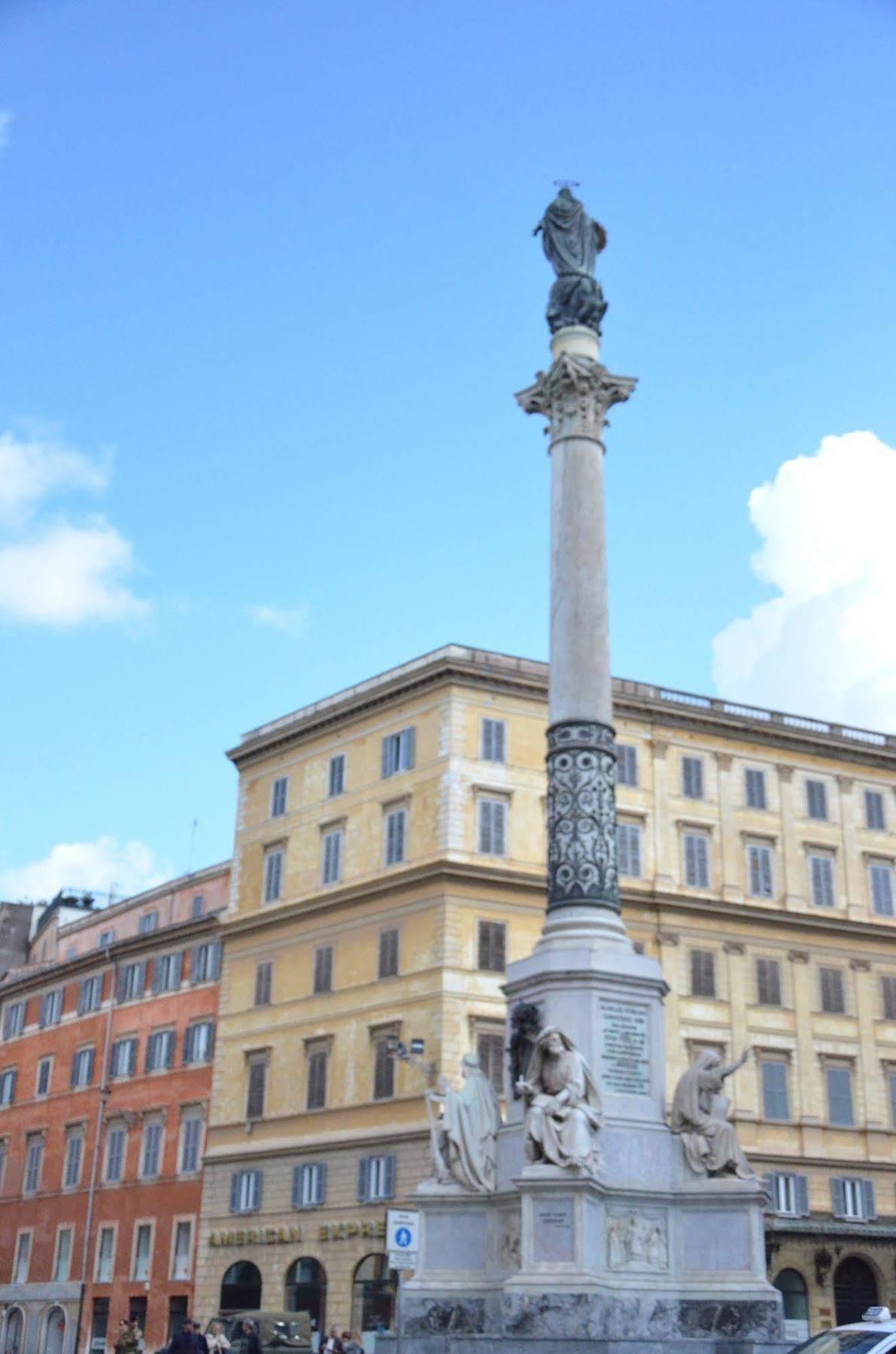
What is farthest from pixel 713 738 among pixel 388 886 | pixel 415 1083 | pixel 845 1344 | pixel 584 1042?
pixel 845 1344

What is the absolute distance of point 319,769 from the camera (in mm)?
54125

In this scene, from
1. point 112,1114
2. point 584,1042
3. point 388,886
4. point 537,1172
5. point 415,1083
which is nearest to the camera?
point 537,1172

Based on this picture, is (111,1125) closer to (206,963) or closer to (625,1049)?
(206,963)

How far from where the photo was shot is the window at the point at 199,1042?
179ft

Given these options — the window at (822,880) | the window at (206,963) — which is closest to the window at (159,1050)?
the window at (206,963)

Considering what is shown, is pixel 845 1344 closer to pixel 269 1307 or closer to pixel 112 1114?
pixel 269 1307

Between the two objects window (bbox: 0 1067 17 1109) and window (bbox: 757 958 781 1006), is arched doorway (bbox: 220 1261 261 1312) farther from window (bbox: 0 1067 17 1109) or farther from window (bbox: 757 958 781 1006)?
window (bbox: 0 1067 17 1109)

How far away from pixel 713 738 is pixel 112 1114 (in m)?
24.5

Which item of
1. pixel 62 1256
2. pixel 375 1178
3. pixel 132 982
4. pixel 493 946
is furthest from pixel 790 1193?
pixel 62 1256

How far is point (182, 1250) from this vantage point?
53.0 m

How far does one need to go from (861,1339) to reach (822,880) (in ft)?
133

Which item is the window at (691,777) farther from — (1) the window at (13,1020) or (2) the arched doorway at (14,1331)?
(1) the window at (13,1020)

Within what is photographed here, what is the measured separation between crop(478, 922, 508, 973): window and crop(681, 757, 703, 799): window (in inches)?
327

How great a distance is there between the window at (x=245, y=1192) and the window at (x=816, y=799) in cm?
2062
